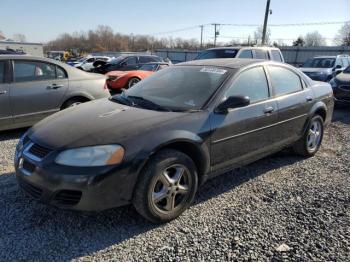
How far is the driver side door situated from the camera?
3545 mm

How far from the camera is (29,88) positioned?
5.88m

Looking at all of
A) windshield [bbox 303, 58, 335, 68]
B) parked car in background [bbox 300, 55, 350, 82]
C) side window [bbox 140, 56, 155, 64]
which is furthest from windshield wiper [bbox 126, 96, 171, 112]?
windshield [bbox 303, 58, 335, 68]

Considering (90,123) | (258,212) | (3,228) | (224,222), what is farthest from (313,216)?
(3,228)

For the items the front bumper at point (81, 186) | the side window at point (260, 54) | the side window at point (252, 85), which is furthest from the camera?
the side window at point (260, 54)

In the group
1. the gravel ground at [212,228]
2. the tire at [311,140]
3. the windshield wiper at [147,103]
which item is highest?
the windshield wiper at [147,103]

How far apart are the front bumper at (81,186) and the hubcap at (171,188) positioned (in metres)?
0.31

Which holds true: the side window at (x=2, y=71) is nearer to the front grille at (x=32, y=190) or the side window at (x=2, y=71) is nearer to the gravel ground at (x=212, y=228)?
the gravel ground at (x=212, y=228)

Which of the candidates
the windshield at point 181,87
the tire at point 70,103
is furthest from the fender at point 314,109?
the tire at point 70,103

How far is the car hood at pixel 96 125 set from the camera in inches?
115

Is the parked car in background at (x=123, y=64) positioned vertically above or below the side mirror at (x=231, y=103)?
below

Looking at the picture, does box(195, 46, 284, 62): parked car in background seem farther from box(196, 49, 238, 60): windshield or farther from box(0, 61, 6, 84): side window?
box(0, 61, 6, 84): side window

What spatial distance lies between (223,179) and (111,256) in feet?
6.54

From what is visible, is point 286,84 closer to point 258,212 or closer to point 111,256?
point 258,212

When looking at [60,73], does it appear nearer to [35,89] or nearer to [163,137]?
[35,89]
